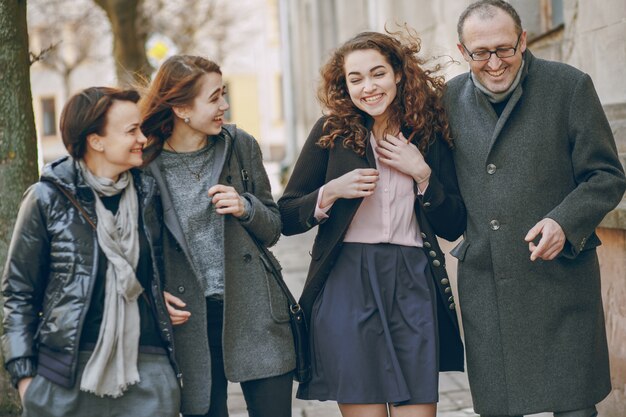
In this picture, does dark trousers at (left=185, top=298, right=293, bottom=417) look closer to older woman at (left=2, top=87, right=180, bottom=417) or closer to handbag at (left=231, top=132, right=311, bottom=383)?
handbag at (left=231, top=132, right=311, bottom=383)

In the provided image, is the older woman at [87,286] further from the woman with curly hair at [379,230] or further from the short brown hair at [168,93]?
the woman with curly hair at [379,230]

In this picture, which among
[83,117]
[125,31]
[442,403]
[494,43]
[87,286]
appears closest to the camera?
[87,286]

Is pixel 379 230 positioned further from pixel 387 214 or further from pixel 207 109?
pixel 207 109

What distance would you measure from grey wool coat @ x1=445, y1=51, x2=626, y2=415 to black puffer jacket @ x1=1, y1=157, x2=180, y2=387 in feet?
4.85

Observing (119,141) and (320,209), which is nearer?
(119,141)

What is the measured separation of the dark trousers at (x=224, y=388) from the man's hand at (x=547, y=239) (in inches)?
41.5

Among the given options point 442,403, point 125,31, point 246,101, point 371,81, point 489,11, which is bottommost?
point 246,101

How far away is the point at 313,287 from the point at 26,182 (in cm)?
176

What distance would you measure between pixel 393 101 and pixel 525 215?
66cm

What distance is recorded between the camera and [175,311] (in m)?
3.59

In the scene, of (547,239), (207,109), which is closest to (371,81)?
(207,109)

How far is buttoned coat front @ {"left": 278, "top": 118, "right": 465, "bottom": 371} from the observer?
12.8ft

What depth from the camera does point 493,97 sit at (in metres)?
3.88

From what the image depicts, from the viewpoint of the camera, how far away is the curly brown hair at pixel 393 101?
388 centimetres
